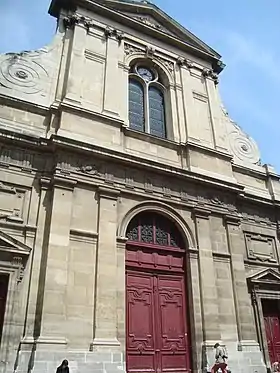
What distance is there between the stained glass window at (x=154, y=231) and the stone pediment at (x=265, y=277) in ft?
7.97

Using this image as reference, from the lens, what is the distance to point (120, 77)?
486 inches

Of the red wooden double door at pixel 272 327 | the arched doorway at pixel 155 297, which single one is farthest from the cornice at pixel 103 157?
the red wooden double door at pixel 272 327

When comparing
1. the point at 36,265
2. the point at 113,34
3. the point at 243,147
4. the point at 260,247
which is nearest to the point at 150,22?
the point at 113,34

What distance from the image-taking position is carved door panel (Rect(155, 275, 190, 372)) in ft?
29.4

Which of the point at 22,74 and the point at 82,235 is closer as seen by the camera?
the point at 82,235

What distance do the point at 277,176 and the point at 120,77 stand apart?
6814 mm

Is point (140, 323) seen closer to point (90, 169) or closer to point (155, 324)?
point (155, 324)

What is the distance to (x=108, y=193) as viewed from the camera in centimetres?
968

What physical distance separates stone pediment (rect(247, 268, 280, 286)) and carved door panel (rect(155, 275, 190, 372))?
2362 mm

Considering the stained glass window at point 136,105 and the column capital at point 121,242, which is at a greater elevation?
the stained glass window at point 136,105

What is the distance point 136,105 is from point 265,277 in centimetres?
686

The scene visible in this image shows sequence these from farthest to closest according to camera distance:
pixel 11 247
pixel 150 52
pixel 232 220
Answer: pixel 150 52, pixel 232 220, pixel 11 247

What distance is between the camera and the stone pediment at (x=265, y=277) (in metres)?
10.9

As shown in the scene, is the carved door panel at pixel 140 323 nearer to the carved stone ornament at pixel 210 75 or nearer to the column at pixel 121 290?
the column at pixel 121 290
